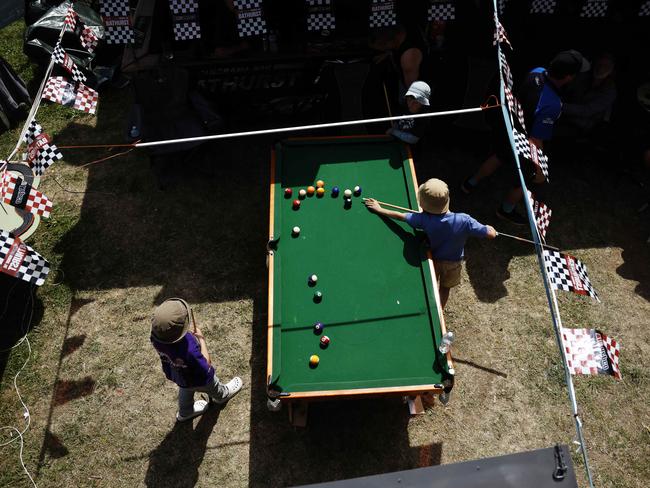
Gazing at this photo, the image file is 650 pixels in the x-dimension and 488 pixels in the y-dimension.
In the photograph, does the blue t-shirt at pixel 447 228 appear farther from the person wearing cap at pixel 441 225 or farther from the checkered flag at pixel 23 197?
the checkered flag at pixel 23 197

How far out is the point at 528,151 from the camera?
13.8 feet

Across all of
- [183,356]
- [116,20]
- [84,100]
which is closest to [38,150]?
[84,100]

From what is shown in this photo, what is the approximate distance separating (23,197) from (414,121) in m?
3.74

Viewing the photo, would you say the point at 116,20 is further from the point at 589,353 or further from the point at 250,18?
the point at 589,353

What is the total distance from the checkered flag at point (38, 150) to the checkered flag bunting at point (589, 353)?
14.3 ft

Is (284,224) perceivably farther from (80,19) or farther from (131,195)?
(80,19)

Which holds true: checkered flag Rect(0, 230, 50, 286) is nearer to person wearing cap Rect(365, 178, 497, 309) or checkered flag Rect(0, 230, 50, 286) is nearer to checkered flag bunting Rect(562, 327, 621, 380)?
person wearing cap Rect(365, 178, 497, 309)

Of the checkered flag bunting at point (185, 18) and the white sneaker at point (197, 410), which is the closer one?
the white sneaker at point (197, 410)

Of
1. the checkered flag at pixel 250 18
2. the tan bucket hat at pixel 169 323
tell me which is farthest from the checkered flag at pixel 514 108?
the tan bucket hat at pixel 169 323

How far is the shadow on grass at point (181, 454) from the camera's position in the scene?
→ 12.9 feet

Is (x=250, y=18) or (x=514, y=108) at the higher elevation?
(x=250, y=18)

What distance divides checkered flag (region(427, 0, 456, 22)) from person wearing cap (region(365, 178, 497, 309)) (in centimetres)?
263

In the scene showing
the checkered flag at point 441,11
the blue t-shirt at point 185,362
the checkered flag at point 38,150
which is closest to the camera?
the blue t-shirt at point 185,362

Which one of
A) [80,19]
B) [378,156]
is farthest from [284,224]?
[80,19]
